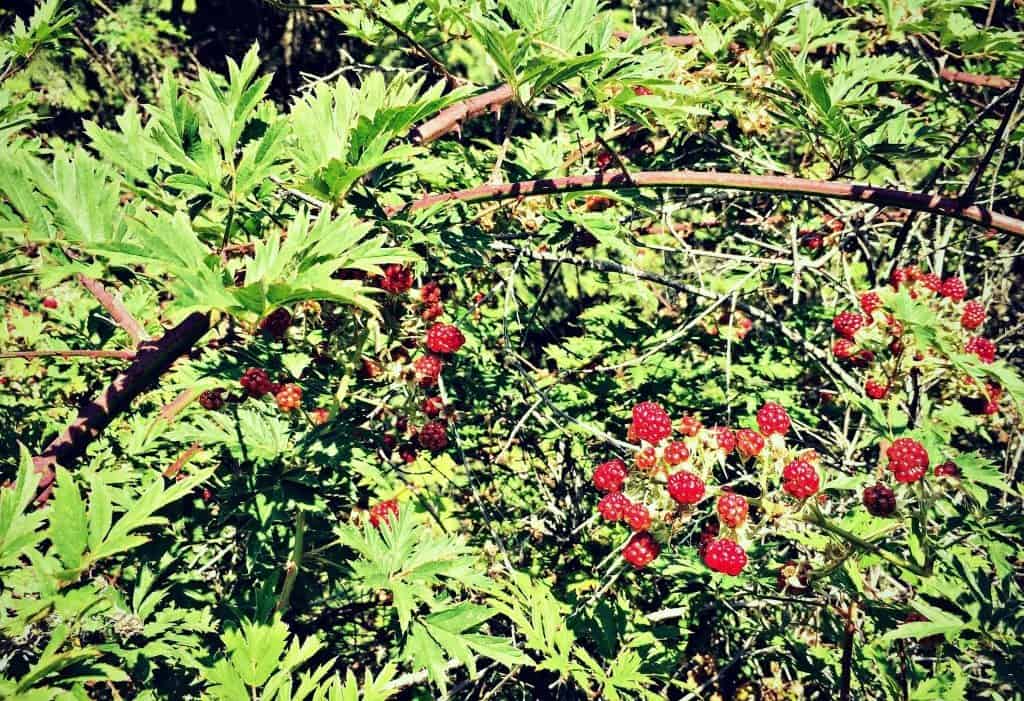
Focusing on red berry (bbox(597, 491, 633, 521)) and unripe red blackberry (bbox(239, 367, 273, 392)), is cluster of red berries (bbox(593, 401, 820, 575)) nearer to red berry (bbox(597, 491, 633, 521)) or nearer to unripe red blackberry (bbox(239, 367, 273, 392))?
red berry (bbox(597, 491, 633, 521))

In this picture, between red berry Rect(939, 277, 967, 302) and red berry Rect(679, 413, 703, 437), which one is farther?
red berry Rect(939, 277, 967, 302)

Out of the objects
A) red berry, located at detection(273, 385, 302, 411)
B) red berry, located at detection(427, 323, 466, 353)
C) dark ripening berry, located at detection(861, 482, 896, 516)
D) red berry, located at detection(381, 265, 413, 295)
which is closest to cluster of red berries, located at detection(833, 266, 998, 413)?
dark ripening berry, located at detection(861, 482, 896, 516)

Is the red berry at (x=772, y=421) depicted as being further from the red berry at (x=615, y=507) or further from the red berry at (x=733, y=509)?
the red berry at (x=615, y=507)

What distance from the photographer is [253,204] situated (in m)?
1.64

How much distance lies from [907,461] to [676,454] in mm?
701

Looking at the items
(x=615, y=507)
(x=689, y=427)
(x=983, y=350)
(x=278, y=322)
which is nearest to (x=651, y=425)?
(x=689, y=427)

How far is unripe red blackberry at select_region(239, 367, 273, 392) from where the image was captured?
200 cm

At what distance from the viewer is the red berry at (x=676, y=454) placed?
1.71 meters

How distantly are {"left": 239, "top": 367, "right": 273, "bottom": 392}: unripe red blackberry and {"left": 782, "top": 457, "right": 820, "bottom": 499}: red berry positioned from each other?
5.04 ft

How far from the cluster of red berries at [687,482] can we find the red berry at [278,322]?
101 cm

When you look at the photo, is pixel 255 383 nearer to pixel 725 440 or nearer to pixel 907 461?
pixel 725 440

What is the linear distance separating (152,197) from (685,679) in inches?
130

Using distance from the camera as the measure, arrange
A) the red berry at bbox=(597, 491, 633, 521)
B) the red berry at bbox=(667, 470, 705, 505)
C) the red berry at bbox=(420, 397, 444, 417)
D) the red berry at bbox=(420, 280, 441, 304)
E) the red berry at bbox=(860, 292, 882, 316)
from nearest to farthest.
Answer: the red berry at bbox=(667, 470, 705, 505)
the red berry at bbox=(597, 491, 633, 521)
the red berry at bbox=(420, 280, 441, 304)
the red berry at bbox=(420, 397, 444, 417)
the red berry at bbox=(860, 292, 882, 316)

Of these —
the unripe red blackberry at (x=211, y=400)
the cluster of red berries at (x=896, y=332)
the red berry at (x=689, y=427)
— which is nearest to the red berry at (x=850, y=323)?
the cluster of red berries at (x=896, y=332)
